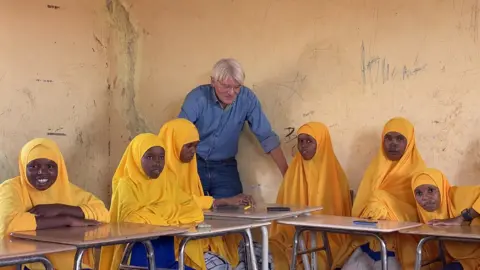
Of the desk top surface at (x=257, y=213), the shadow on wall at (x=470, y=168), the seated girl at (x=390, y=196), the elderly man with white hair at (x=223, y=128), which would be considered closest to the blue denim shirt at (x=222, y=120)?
the elderly man with white hair at (x=223, y=128)

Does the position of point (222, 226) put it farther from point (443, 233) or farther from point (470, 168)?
point (470, 168)

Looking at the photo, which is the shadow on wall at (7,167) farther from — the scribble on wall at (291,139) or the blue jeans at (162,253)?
the scribble on wall at (291,139)

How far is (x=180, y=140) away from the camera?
443 centimetres

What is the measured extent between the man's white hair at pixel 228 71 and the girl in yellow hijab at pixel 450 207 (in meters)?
1.40

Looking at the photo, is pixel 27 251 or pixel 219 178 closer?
pixel 27 251

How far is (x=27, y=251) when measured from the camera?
2.71m

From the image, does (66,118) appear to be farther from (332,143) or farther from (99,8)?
(332,143)

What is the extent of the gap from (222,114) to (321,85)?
2.35ft

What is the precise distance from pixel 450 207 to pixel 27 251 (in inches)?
91.6

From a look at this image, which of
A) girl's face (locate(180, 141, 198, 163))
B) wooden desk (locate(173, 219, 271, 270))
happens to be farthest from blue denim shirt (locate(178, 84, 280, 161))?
wooden desk (locate(173, 219, 271, 270))

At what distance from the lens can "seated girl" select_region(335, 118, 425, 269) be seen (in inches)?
161

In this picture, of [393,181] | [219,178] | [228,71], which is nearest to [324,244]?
[393,181]

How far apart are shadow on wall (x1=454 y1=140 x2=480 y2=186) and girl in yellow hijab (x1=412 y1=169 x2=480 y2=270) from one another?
1.09ft

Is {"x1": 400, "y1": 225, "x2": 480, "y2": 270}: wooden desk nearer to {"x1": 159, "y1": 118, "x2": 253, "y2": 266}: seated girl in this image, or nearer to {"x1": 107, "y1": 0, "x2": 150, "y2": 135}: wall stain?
{"x1": 159, "y1": 118, "x2": 253, "y2": 266}: seated girl
